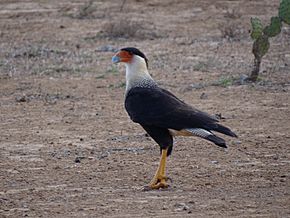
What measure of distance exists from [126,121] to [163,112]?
3102 mm

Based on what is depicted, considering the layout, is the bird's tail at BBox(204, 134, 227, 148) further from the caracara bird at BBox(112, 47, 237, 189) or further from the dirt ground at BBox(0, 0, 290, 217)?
the dirt ground at BBox(0, 0, 290, 217)

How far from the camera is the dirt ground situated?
695 cm

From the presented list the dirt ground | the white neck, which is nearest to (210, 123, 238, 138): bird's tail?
the dirt ground

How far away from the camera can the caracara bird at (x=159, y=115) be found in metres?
7.29

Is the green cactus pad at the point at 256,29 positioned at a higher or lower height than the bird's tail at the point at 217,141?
higher

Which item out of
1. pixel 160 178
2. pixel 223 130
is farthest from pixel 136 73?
pixel 223 130

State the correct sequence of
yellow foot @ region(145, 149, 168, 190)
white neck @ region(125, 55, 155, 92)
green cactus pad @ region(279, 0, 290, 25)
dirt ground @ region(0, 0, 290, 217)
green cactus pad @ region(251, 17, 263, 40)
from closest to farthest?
dirt ground @ region(0, 0, 290, 217)
yellow foot @ region(145, 149, 168, 190)
white neck @ region(125, 55, 155, 92)
green cactus pad @ region(279, 0, 290, 25)
green cactus pad @ region(251, 17, 263, 40)

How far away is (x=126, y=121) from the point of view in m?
10.5

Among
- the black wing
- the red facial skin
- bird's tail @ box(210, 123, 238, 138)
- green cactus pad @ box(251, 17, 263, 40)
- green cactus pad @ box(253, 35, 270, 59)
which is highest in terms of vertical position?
green cactus pad @ box(251, 17, 263, 40)

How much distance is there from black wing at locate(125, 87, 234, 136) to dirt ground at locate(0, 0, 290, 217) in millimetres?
563

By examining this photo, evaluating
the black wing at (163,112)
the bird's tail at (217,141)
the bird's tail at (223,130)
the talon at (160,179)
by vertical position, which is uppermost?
the black wing at (163,112)

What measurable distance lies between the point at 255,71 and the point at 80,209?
6.85 m

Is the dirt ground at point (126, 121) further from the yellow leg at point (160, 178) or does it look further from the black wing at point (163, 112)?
the black wing at point (163, 112)

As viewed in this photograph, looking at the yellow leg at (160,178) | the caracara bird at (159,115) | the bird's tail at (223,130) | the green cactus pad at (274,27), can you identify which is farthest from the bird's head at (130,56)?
the green cactus pad at (274,27)
